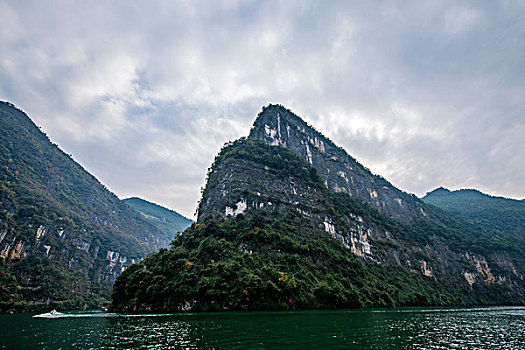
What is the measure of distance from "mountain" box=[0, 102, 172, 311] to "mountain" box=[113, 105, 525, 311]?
49002mm

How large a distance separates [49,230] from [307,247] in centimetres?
9885

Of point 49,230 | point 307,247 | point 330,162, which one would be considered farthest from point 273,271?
point 49,230

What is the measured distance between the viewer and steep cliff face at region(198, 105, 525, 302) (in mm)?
94812

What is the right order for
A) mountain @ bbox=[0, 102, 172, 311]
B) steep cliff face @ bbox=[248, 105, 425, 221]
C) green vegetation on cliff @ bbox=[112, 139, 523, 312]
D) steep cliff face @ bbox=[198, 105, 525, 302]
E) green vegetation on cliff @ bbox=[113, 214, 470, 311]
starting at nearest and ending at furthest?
green vegetation on cliff @ bbox=[113, 214, 470, 311] < green vegetation on cliff @ bbox=[112, 139, 523, 312] < mountain @ bbox=[0, 102, 172, 311] < steep cliff face @ bbox=[198, 105, 525, 302] < steep cliff face @ bbox=[248, 105, 425, 221]

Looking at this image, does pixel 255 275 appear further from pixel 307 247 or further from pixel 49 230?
pixel 49 230

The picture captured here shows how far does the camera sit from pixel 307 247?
74.4 meters

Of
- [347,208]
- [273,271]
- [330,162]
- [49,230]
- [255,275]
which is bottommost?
[255,275]

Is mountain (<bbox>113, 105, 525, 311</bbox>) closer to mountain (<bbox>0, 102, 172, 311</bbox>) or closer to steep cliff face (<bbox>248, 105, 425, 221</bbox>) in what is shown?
steep cliff face (<bbox>248, 105, 425, 221</bbox>)

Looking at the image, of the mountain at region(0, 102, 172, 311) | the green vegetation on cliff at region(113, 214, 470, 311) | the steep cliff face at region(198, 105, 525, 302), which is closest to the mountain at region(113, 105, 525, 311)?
the green vegetation on cliff at region(113, 214, 470, 311)

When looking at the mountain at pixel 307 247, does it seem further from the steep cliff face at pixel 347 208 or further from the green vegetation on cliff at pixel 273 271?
the steep cliff face at pixel 347 208

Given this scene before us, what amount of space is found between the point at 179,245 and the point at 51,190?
359ft

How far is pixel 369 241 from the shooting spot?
107312 millimetres

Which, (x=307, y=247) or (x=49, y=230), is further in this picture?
(x=49, y=230)

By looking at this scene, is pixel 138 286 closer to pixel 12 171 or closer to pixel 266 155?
pixel 266 155
